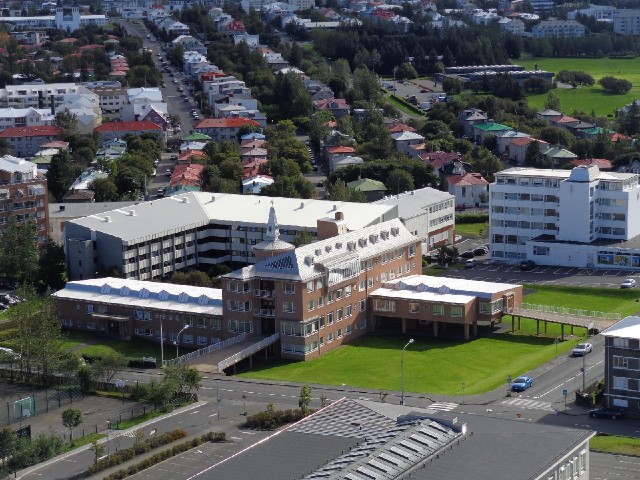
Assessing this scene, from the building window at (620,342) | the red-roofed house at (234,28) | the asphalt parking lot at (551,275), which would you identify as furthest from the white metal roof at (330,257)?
the red-roofed house at (234,28)

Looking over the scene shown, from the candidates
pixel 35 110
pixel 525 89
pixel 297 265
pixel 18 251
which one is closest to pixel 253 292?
pixel 297 265

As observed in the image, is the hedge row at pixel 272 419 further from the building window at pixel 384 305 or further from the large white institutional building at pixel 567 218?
the large white institutional building at pixel 567 218

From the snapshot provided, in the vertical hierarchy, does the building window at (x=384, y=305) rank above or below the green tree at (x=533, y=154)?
below

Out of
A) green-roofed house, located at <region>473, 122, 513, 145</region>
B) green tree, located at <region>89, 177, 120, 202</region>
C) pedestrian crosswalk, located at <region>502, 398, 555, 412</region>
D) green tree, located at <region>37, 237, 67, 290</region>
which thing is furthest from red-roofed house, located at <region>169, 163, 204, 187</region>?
pedestrian crosswalk, located at <region>502, 398, 555, 412</region>

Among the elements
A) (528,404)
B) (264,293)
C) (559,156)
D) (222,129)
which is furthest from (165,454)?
(222,129)

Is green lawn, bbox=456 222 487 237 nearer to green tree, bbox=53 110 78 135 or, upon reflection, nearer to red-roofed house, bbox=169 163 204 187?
red-roofed house, bbox=169 163 204 187

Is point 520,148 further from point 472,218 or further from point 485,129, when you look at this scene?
point 472,218
